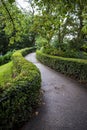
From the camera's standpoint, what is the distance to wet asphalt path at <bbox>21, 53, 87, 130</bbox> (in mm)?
4824

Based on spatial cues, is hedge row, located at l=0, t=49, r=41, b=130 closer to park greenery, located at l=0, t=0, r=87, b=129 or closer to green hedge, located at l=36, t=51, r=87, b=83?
park greenery, located at l=0, t=0, r=87, b=129

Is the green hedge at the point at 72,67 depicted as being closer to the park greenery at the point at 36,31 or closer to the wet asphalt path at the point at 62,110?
the park greenery at the point at 36,31

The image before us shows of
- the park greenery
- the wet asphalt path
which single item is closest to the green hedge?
the park greenery

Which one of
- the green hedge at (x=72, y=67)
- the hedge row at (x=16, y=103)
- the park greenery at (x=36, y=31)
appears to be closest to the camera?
the hedge row at (x=16, y=103)

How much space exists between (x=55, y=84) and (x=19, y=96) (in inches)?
204

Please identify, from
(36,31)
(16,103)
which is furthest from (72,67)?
(16,103)

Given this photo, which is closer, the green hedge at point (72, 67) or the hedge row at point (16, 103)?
the hedge row at point (16, 103)

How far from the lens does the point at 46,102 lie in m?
6.76

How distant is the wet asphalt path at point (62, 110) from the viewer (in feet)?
15.8

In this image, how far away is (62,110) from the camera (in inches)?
234

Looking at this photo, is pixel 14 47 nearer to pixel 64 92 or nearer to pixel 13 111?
pixel 64 92

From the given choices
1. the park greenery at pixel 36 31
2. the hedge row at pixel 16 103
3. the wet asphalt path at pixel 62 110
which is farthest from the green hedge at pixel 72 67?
the hedge row at pixel 16 103

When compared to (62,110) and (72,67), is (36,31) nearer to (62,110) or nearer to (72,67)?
(72,67)

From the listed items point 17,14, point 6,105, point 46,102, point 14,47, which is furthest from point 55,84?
point 14,47
